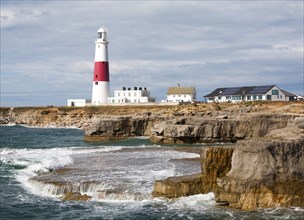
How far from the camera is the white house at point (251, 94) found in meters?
86.0

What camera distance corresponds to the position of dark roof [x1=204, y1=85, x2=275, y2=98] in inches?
3421

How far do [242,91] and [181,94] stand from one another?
11.6 m

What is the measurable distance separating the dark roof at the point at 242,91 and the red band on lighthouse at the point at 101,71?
2543cm

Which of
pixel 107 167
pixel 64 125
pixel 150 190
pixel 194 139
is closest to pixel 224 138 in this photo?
pixel 194 139

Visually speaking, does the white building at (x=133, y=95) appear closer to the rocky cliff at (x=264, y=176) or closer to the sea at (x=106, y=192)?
the sea at (x=106, y=192)

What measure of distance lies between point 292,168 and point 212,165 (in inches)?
116

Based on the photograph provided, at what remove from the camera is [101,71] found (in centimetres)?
7656

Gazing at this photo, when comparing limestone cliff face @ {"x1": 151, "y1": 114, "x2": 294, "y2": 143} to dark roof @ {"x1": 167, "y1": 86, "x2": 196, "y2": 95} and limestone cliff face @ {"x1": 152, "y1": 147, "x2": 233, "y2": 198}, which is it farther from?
dark roof @ {"x1": 167, "y1": 86, "x2": 196, "y2": 95}

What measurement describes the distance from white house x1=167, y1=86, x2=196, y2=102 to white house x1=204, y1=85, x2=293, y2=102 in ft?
12.9

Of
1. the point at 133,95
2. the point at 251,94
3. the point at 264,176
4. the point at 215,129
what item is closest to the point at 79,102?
the point at 133,95

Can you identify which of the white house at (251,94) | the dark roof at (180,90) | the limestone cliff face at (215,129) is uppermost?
the dark roof at (180,90)

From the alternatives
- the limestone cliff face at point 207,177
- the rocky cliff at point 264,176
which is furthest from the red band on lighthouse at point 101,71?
the rocky cliff at point 264,176

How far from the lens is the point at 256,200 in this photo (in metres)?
15.4

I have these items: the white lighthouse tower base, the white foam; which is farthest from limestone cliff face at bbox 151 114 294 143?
the white lighthouse tower base
